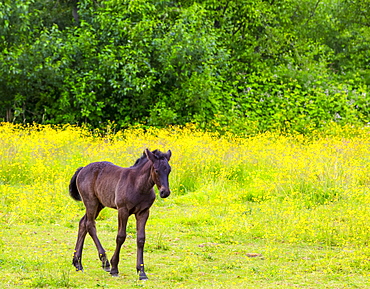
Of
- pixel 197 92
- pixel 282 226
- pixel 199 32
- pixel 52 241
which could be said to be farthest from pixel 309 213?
pixel 199 32

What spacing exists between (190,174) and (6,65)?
28.9 ft

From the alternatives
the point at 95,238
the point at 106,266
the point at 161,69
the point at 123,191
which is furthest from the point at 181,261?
the point at 161,69

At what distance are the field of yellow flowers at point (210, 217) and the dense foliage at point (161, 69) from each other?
385 cm

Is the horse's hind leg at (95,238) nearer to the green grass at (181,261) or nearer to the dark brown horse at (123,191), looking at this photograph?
the dark brown horse at (123,191)

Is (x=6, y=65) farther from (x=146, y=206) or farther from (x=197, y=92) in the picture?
(x=146, y=206)

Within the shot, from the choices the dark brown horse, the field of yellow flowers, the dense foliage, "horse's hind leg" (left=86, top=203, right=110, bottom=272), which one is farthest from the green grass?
the dense foliage

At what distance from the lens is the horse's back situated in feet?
21.8

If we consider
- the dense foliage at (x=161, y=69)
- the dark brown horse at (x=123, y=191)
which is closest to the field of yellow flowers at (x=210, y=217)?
the dark brown horse at (x=123, y=191)

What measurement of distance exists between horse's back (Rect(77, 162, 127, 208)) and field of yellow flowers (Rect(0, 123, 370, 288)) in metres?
0.89

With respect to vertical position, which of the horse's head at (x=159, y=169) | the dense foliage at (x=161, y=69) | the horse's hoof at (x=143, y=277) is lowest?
the horse's hoof at (x=143, y=277)

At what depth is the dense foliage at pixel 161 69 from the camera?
1862 centimetres

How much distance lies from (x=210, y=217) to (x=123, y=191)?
380 cm

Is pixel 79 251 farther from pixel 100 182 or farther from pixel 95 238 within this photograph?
pixel 100 182

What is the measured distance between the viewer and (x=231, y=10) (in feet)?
72.5
